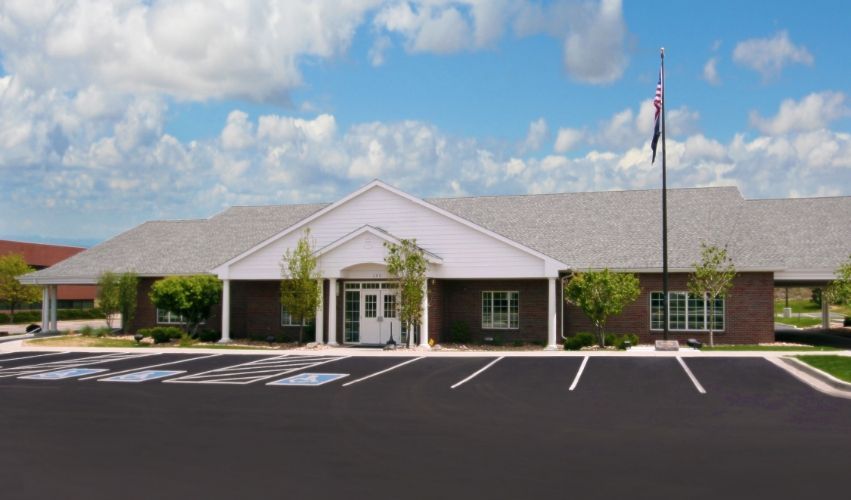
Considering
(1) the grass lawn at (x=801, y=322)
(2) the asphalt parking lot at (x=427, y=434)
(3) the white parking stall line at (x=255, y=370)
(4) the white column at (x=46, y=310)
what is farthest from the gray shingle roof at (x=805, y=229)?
(4) the white column at (x=46, y=310)

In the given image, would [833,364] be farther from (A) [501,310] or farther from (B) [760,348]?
(A) [501,310]

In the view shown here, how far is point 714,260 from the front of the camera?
28.7m

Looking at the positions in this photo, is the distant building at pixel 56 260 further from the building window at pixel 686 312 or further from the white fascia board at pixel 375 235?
the building window at pixel 686 312

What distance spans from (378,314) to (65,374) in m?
12.2

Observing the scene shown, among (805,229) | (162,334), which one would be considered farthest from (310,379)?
(805,229)

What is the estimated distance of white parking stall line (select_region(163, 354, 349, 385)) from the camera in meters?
20.2

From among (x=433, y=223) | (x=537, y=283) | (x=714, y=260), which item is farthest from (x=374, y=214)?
(x=714, y=260)

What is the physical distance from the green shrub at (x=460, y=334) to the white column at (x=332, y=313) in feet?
15.0

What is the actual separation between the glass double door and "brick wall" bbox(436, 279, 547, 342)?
1884 millimetres

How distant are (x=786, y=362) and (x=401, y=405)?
12427mm

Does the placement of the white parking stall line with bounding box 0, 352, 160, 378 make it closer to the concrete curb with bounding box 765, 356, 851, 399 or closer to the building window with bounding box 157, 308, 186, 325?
the building window with bounding box 157, 308, 186, 325

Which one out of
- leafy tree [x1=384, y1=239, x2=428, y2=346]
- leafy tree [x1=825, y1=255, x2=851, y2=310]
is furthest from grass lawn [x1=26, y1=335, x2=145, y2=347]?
leafy tree [x1=825, y1=255, x2=851, y2=310]

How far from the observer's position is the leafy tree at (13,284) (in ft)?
167

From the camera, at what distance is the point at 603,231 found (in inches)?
1337
